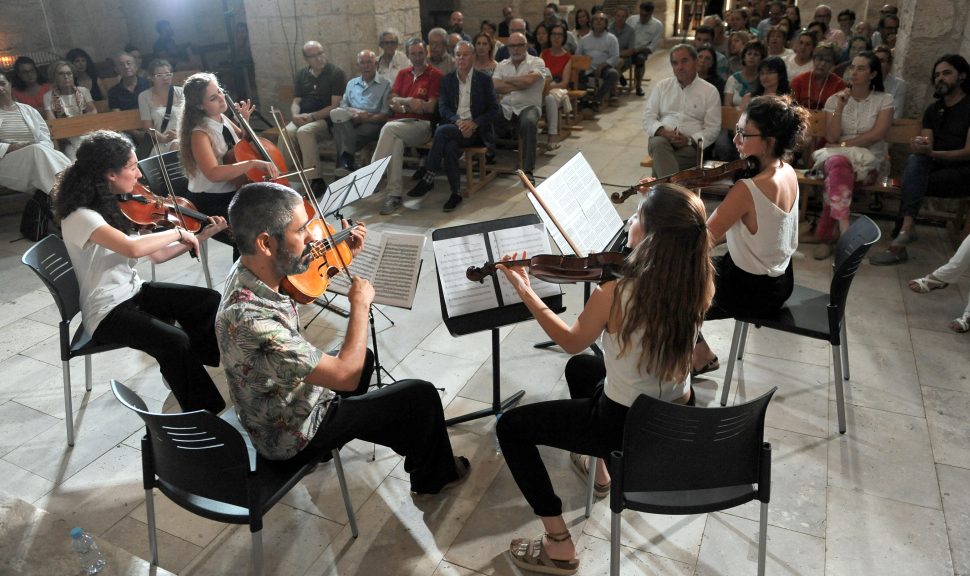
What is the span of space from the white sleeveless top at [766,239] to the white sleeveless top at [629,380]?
95 centimetres

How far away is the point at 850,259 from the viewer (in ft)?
8.27

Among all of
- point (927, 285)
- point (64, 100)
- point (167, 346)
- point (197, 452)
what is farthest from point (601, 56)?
point (197, 452)

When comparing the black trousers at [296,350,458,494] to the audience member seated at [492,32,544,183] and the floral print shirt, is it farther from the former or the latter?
the audience member seated at [492,32,544,183]

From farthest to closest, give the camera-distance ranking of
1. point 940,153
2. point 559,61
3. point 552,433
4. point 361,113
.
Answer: point 559,61
point 361,113
point 940,153
point 552,433

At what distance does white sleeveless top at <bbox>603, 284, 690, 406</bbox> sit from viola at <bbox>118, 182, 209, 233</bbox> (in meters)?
2.18

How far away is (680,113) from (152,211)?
→ 3.51 metres

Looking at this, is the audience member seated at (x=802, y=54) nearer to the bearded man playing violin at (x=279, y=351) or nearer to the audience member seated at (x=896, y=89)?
the audience member seated at (x=896, y=89)

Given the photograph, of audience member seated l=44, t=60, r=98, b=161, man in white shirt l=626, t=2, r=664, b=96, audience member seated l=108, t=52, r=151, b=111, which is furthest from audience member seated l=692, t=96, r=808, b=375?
man in white shirt l=626, t=2, r=664, b=96

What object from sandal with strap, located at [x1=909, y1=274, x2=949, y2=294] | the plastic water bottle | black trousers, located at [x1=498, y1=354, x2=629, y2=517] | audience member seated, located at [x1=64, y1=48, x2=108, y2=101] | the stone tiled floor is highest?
audience member seated, located at [x1=64, y1=48, x2=108, y2=101]

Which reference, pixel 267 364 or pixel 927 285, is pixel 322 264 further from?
pixel 927 285

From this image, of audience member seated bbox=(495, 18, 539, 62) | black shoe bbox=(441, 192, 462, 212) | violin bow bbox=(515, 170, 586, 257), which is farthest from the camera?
audience member seated bbox=(495, 18, 539, 62)

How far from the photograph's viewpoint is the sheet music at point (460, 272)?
2.43 m

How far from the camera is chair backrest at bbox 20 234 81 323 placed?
8.71 feet

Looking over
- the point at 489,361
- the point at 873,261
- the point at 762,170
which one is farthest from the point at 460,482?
the point at 873,261
